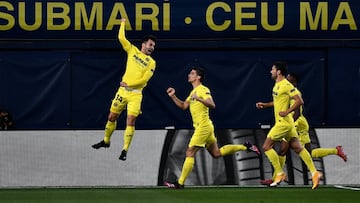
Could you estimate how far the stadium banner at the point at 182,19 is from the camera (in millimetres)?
18656

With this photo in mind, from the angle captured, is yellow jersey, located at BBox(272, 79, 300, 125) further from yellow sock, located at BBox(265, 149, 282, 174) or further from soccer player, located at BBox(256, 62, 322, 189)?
yellow sock, located at BBox(265, 149, 282, 174)

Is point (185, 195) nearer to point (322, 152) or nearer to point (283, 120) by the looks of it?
point (283, 120)

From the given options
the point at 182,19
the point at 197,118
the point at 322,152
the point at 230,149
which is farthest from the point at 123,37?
the point at 322,152

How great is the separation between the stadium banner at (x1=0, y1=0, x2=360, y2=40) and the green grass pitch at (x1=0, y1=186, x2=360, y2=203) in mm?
3127

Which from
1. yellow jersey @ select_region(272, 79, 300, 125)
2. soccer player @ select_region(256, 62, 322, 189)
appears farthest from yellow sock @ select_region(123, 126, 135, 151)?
yellow jersey @ select_region(272, 79, 300, 125)

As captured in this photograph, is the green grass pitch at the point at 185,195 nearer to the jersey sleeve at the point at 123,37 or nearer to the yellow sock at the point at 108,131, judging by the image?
the yellow sock at the point at 108,131

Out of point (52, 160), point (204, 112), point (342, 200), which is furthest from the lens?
point (52, 160)

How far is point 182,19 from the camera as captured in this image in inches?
738

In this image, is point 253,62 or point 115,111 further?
point 253,62

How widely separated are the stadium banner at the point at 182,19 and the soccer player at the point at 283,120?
266cm

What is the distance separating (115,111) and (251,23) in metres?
3.43

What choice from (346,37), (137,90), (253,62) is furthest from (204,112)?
(346,37)

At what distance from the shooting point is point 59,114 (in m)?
18.7

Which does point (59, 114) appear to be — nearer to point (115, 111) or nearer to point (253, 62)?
point (115, 111)
